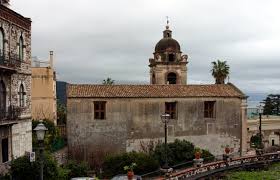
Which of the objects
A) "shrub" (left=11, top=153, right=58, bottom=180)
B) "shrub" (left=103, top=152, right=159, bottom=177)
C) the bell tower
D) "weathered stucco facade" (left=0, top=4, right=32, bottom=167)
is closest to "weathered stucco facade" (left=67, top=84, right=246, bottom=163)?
"shrub" (left=103, top=152, right=159, bottom=177)

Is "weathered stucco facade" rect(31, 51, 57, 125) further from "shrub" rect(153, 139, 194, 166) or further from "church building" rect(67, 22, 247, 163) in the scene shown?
"shrub" rect(153, 139, 194, 166)

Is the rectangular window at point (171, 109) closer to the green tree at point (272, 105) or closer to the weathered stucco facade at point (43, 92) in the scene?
the weathered stucco facade at point (43, 92)

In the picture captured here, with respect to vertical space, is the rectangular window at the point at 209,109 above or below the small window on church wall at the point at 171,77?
below

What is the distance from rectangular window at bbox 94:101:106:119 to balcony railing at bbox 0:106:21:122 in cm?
985

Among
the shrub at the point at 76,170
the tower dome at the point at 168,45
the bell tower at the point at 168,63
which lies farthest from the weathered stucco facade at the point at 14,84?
the tower dome at the point at 168,45

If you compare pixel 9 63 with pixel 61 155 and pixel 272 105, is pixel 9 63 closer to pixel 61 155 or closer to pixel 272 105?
pixel 61 155

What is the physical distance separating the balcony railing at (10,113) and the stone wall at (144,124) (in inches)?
355

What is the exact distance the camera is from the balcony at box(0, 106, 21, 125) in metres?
26.6

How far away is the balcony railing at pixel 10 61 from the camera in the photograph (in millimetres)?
26516

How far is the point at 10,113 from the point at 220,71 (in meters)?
36.3

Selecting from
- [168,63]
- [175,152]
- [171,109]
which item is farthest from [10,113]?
[168,63]

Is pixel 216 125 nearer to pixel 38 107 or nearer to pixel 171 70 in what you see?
pixel 171 70

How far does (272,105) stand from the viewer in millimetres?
87562

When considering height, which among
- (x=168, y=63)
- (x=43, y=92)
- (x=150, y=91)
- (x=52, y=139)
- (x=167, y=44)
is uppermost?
(x=167, y=44)
